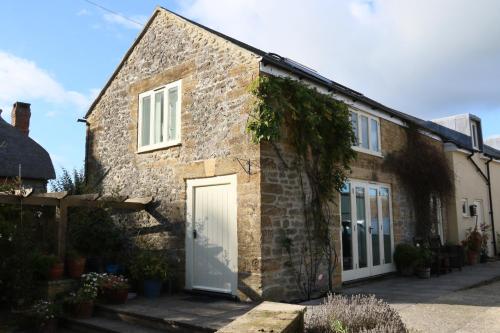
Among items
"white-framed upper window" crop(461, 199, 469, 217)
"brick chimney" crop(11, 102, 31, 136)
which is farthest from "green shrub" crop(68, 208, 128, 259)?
"white-framed upper window" crop(461, 199, 469, 217)

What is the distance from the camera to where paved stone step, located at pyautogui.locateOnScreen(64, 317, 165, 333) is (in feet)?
22.7

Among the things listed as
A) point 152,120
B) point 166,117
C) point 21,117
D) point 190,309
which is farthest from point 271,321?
point 21,117

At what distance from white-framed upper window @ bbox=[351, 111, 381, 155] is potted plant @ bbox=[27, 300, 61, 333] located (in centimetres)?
738

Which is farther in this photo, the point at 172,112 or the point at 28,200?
the point at 172,112

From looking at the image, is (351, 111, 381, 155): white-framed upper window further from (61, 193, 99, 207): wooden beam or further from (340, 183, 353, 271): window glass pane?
(61, 193, 99, 207): wooden beam

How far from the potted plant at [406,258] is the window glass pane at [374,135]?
2.71 meters

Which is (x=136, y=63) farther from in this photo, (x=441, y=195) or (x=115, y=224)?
(x=441, y=195)

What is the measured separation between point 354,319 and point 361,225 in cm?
594

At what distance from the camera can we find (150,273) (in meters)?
8.91

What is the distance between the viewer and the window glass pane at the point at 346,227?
32.8ft

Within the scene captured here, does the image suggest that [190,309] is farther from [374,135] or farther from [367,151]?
[374,135]

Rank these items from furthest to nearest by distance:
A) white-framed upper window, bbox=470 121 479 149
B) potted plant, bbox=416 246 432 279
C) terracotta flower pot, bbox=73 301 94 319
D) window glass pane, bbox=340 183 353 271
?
white-framed upper window, bbox=470 121 479 149 → potted plant, bbox=416 246 432 279 → window glass pane, bbox=340 183 353 271 → terracotta flower pot, bbox=73 301 94 319

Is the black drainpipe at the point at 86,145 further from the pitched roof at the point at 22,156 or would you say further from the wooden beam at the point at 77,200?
the pitched roof at the point at 22,156

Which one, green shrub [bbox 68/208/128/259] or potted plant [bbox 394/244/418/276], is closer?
green shrub [bbox 68/208/128/259]
